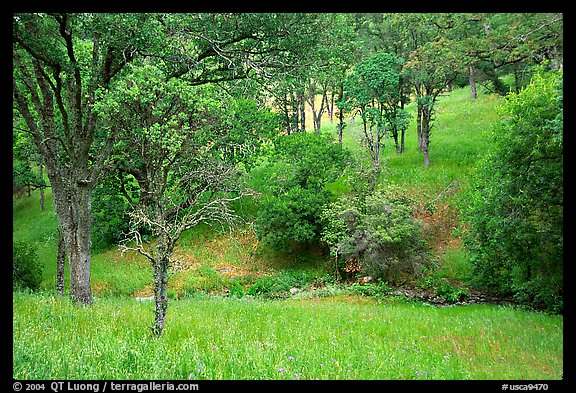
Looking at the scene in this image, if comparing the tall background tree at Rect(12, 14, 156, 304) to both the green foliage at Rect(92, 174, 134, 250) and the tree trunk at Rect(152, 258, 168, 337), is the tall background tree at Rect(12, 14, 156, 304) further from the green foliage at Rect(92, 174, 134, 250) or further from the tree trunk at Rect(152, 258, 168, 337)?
the green foliage at Rect(92, 174, 134, 250)

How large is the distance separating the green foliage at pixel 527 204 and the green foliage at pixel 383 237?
2.51 meters

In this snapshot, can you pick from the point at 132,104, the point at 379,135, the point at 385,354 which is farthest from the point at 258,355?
the point at 379,135

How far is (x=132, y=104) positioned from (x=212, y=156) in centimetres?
466

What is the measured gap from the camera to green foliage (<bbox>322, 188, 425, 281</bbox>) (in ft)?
50.6

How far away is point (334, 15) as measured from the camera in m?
9.11

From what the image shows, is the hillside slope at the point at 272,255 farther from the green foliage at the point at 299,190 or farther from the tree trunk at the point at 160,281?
the tree trunk at the point at 160,281

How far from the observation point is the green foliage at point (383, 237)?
15422mm

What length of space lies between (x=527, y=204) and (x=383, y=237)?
5.22 metres

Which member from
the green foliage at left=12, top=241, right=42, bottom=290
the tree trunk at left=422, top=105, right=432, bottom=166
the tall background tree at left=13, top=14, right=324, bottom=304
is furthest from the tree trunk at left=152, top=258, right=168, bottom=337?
the tree trunk at left=422, top=105, right=432, bottom=166

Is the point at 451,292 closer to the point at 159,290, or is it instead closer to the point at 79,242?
the point at 159,290

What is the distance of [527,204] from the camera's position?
440 inches

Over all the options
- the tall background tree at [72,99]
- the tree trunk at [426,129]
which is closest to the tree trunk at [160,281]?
the tall background tree at [72,99]
